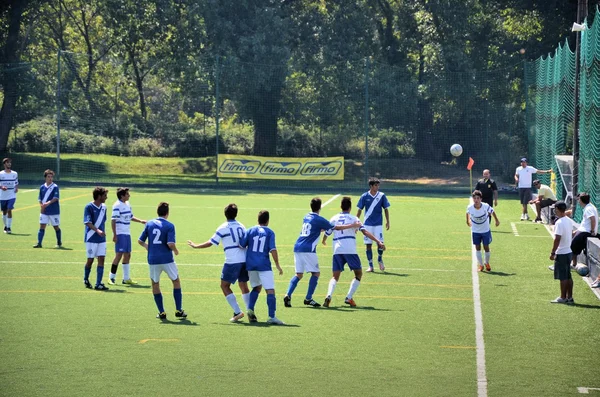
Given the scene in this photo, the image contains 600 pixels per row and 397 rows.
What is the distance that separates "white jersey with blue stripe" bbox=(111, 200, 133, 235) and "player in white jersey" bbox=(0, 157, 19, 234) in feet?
32.4

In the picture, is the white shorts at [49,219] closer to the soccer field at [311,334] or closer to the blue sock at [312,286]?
the soccer field at [311,334]

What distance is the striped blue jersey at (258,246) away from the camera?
15641mm

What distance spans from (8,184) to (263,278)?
53.3 ft

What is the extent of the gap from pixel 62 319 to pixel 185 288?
384 cm

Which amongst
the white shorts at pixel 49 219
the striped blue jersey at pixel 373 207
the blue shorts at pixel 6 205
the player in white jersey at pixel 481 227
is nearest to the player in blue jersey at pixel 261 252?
the striped blue jersey at pixel 373 207

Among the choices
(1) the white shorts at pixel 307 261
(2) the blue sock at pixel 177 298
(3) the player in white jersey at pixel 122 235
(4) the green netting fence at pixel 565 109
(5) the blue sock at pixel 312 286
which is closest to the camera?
(2) the blue sock at pixel 177 298

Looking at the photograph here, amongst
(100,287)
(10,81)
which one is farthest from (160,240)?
(10,81)

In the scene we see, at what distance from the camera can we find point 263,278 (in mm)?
15672

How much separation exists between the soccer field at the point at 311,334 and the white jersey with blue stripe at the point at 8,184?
479cm

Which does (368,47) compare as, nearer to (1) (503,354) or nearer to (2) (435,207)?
(2) (435,207)

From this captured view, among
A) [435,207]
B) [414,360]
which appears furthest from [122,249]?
[435,207]

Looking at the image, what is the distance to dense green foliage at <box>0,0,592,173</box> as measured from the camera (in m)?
50.0

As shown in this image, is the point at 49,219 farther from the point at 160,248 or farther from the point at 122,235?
the point at 160,248

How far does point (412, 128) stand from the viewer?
51.6 m
